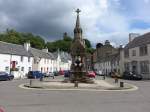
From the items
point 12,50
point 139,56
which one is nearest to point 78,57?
point 139,56

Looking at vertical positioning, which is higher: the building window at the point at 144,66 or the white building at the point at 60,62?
the white building at the point at 60,62

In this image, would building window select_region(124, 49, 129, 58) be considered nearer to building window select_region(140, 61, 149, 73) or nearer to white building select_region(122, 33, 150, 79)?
white building select_region(122, 33, 150, 79)

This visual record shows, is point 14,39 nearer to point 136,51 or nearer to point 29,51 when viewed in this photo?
point 29,51

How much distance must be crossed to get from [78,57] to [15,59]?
27647 millimetres

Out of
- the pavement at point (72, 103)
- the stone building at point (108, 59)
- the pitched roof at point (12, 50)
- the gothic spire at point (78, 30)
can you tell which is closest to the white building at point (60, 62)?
the stone building at point (108, 59)

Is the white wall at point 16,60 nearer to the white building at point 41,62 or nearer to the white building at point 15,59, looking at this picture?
the white building at point 15,59

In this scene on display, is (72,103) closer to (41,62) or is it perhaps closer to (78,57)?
(78,57)

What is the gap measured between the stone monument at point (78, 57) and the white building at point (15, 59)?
23207 millimetres

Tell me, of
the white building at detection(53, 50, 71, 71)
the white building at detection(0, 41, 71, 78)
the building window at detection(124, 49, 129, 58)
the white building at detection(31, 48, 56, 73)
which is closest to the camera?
the white building at detection(0, 41, 71, 78)

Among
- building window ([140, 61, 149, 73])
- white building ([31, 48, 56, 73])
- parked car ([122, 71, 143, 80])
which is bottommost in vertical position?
parked car ([122, 71, 143, 80])

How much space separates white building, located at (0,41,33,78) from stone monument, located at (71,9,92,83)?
23.2 meters

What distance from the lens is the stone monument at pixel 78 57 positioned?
1454 inches

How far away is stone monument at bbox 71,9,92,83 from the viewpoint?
121ft

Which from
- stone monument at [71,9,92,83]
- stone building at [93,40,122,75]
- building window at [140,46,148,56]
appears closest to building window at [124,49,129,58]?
stone building at [93,40,122,75]
